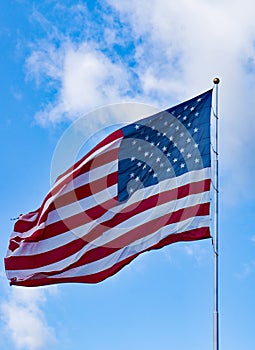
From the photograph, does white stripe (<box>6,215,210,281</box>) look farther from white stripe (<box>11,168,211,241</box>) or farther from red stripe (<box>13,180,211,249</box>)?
white stripe (<box>11,168,211,241</box>)

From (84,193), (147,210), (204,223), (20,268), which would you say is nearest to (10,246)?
(20,268)

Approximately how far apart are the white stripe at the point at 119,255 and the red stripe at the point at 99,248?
0.36 feet

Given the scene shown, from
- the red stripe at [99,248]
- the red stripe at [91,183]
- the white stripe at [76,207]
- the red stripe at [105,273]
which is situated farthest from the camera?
the red stripe at [91,183]

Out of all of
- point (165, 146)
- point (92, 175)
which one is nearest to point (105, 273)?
point (92, 175)

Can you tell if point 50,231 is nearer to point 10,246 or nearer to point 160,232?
point 10,246

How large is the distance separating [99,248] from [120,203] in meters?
1.38

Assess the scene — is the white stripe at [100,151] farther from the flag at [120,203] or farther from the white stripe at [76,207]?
the white stripe at [76,207]

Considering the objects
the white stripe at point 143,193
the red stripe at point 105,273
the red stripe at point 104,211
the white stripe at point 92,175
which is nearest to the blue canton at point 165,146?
the white stripe at point 143,193

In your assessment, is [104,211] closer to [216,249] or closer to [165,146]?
[165,146]

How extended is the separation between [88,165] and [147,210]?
7.97 ft

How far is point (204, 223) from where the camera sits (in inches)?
820

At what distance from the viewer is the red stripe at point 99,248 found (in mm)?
21219

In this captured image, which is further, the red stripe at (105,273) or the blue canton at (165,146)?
the blue canton at (165,146)

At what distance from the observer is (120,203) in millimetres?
22484
